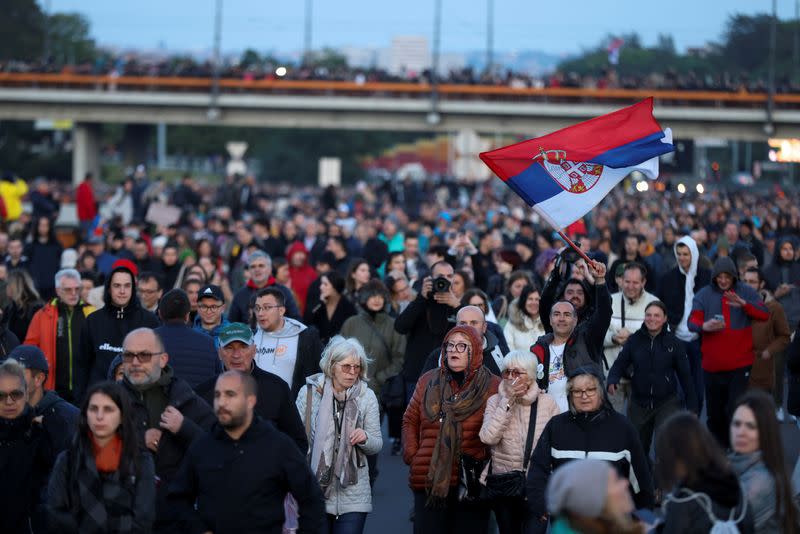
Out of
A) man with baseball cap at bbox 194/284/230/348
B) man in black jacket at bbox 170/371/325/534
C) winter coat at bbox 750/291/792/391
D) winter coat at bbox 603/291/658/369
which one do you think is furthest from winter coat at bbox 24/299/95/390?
winter coat at bbox 750/291/792/391

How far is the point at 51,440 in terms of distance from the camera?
7535 mm

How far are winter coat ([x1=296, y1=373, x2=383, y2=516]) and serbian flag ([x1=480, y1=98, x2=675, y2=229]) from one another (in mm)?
2602

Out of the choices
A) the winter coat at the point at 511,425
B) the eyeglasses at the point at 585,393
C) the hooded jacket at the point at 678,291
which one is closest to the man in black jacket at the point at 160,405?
the winter coat at the point at 511,425

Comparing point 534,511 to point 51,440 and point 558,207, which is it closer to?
point 51,440

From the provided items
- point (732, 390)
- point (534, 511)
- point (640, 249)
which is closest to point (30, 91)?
point (640, 249)

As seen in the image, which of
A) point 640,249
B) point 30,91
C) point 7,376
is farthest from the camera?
point 30,91

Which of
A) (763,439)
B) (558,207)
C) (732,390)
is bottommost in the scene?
(732,390)

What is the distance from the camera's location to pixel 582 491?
4945 mm

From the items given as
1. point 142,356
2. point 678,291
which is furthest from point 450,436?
point 678,291

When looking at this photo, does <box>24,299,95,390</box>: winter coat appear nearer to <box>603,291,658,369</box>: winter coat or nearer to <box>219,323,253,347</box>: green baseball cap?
<box>219,323,253,347</box>: green baseball cap

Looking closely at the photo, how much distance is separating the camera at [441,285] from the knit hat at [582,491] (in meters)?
6.26

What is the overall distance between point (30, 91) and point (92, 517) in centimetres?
6059

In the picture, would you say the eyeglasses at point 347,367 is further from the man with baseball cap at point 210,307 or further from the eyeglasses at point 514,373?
the man with baseball cap at point 210,307

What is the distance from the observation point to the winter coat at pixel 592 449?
752 centimetres
